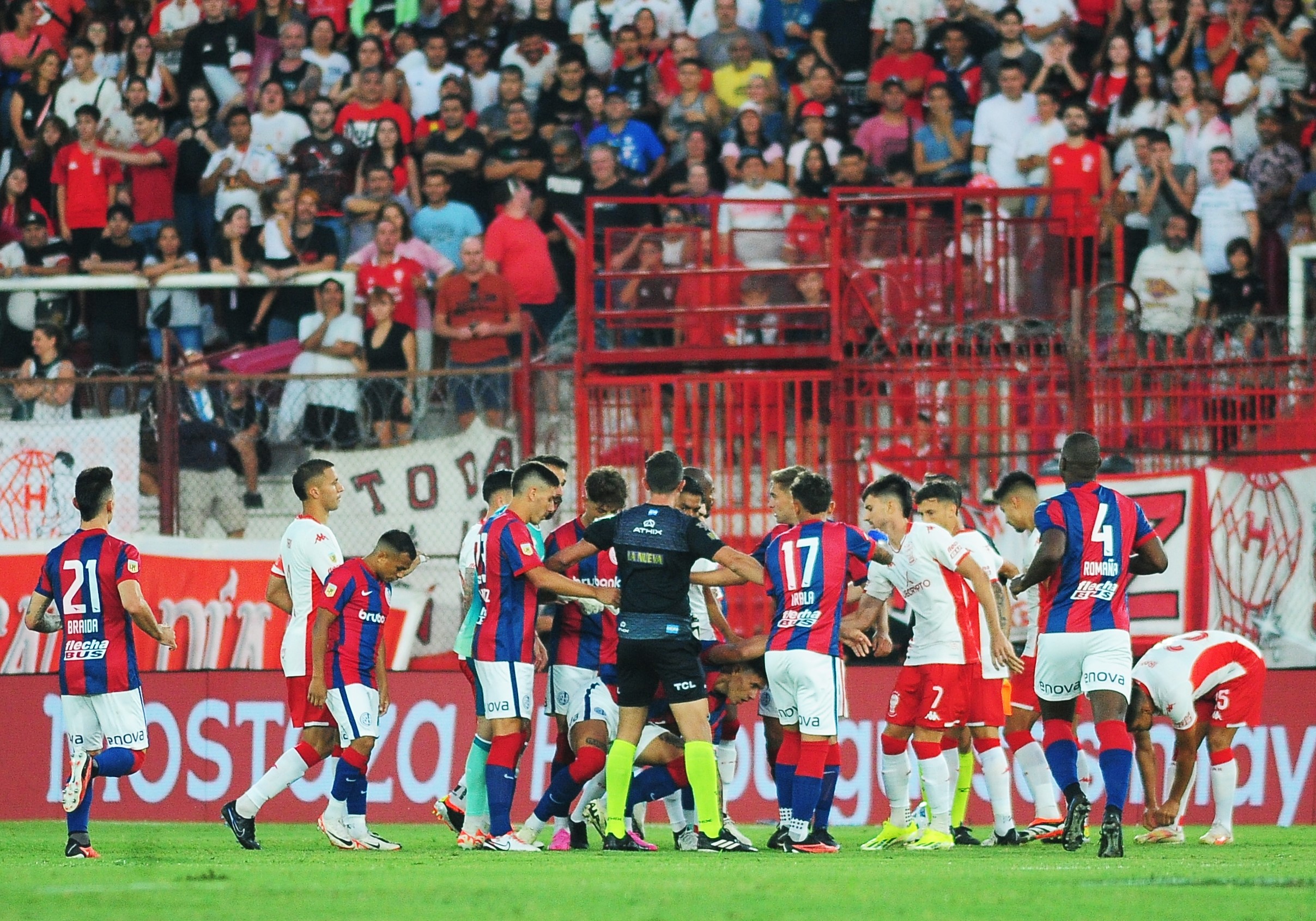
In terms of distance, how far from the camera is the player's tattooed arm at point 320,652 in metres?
10.3

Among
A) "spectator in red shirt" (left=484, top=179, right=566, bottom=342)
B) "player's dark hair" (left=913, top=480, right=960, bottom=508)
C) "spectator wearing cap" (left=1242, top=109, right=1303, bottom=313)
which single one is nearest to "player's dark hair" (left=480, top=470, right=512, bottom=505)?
"player's dark hair" (left=913, top=480, right=960, bottom=508)

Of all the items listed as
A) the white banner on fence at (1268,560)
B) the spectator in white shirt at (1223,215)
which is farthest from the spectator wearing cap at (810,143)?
the white banner on fence at (1268,560)

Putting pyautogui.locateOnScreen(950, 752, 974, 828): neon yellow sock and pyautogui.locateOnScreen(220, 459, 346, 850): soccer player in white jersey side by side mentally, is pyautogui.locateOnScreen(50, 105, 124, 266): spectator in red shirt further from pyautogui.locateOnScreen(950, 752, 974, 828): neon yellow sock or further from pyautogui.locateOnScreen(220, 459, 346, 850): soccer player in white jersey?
pyautogui.locateOnScreen(950, 752, 974, 828): neon yellow sock

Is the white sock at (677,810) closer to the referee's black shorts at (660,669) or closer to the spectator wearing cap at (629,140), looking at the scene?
the referee's black shorts at (660,669)

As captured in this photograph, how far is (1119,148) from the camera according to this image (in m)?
17.4

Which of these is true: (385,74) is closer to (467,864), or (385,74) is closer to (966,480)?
(966,480)

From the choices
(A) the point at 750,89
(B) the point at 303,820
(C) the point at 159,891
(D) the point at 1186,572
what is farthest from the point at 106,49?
(C) the point at 159,891

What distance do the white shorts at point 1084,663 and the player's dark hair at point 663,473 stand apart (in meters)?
2.10

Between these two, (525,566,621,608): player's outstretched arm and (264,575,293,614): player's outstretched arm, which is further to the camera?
(264,575,293,614): player's outstretched arm

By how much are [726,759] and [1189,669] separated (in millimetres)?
2676

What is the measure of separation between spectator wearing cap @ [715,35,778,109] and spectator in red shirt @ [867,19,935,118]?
3.16 ft

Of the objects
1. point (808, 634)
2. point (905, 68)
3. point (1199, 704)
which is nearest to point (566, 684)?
point (808, 634)

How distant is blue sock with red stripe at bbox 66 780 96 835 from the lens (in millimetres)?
9930

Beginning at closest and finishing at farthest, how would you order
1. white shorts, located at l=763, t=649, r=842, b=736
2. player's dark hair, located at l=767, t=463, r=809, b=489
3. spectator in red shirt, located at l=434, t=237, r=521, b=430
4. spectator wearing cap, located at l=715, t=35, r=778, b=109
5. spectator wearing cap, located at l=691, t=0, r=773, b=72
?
white shorts, located at l=763, t=649, r=842, b=736, player's dark hair, located at l=767, t=463, r=809, b=489, spectator in red shirt, located at l=434, t=237, r=521, b=430, spectator wearing cap, located at l=715, t=35, r=778, b=109, spectator wearing cap, located at l=691, t=0, r=773, b=72
